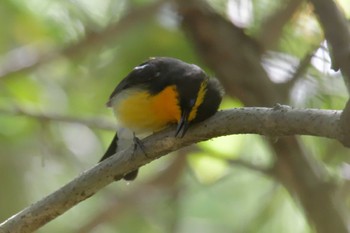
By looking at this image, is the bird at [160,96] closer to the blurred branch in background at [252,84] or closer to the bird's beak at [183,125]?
the bird's beak at [183,125]

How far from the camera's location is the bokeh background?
3271mm

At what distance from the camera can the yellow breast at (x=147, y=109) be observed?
8.55ft

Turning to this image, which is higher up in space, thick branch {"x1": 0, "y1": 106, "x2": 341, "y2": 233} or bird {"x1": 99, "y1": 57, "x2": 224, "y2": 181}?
bird {"x1": 99, "y1": 57, "x2": 224, "y2": 181}

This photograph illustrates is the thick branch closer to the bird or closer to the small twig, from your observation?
the bird

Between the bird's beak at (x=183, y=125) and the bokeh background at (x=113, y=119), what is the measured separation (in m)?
0.51

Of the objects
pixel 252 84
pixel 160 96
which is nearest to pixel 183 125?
pixel 160 96

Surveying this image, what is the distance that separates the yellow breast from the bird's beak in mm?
150

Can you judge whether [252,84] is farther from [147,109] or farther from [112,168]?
[112,168]

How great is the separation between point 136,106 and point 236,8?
0.76 metres

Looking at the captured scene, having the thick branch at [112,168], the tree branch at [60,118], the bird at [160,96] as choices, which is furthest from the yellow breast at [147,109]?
the tree branch at [60,118]

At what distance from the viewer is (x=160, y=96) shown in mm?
2670

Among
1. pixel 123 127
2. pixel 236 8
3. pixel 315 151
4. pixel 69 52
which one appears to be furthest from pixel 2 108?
pixel 315 151

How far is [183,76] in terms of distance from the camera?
2686 mm

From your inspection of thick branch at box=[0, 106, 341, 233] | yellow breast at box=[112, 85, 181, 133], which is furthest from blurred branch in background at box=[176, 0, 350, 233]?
thick branch at box=[0, 106, 341, 233]
